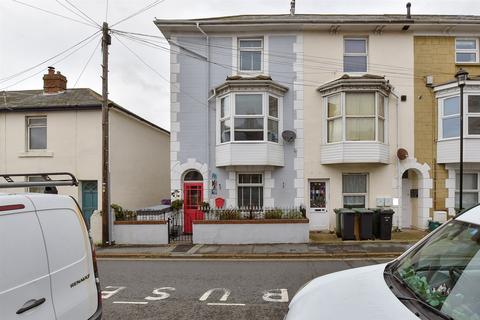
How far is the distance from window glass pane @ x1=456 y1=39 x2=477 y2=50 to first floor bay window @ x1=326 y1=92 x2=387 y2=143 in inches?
174

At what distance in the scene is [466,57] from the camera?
13219 millimetres

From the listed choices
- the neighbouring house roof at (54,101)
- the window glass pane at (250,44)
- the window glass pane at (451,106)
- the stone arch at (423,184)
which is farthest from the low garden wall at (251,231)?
the window glass pane at (451,106)

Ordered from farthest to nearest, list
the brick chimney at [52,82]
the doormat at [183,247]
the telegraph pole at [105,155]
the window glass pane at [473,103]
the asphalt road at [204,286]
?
the brick chimney at [52,82]
the window glass pane at [473,103]
the telegraph pole at [105,155]
the doormat at [183,247]
the asphalt road at [204,286]

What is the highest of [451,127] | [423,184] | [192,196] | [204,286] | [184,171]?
[451,127]

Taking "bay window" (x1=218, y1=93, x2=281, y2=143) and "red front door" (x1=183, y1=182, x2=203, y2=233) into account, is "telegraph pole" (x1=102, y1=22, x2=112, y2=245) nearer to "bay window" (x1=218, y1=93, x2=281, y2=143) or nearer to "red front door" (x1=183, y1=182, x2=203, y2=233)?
"red front door" (x1=183, y1=182, x2=203, y2=233)

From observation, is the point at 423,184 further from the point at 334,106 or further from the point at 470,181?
the point at 334,106

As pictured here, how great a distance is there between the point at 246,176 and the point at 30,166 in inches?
358

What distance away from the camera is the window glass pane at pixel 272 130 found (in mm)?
12445

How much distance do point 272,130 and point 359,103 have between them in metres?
A: 3.64

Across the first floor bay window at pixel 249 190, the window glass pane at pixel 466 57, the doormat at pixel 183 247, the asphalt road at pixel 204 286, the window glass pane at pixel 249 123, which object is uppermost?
the window glass pane at pixel 466 57

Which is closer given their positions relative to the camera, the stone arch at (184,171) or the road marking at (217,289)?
the road marking at (217,289)

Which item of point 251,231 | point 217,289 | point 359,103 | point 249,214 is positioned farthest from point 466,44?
point 217,289

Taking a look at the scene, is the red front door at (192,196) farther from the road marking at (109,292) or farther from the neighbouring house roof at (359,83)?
the neighbouring house roof at (359,83)

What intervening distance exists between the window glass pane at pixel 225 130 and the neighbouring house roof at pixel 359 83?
14.1 feet
